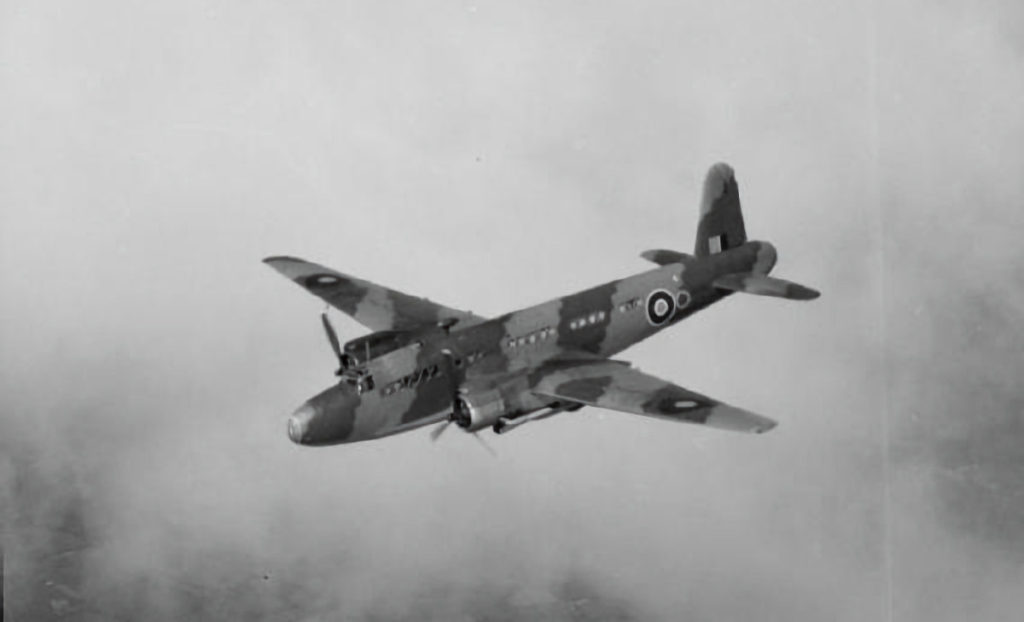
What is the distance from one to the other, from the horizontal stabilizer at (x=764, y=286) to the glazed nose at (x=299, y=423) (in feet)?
64.2

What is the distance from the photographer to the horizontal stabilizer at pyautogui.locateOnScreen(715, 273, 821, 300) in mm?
48062

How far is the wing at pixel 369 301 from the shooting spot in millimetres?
48156

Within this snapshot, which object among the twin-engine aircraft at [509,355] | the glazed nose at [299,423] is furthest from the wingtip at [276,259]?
the glazed nose at [299,423]

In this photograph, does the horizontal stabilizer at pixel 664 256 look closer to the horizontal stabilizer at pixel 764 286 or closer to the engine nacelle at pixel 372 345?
the horizontal stabilizer at pixel 764 286

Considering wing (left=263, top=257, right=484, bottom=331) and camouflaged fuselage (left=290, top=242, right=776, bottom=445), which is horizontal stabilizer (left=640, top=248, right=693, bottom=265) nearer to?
camouflaged fuselage (left=290, top=242, right=776, bottom=445)

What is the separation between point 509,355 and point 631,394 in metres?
5.17

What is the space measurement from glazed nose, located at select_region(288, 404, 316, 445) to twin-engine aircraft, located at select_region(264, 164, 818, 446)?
0.11 feet

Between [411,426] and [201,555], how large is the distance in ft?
418

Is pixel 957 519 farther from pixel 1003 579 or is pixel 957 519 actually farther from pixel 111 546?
pixel 111 546

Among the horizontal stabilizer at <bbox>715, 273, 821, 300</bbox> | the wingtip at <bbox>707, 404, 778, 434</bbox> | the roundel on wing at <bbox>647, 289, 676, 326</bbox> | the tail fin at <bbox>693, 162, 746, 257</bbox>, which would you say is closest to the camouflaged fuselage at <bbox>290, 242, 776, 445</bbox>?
the roundel on wing at <bbox>647, 289, 676, 326</bbox>

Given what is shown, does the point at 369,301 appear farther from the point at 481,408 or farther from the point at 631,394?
the point at 631,394

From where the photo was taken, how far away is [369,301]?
49.3 meters

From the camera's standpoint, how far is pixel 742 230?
53438 millimetres

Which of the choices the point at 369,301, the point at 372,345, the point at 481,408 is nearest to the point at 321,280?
the point at 369,301
